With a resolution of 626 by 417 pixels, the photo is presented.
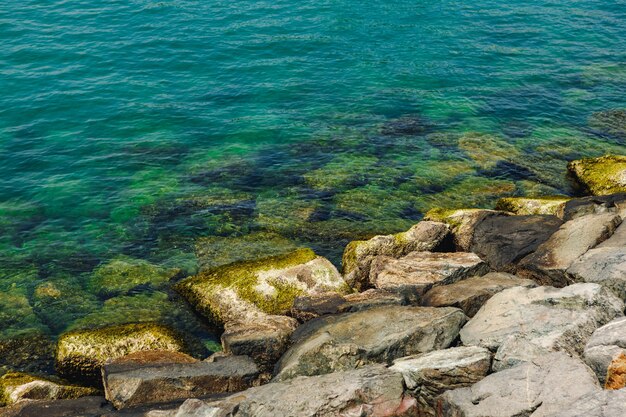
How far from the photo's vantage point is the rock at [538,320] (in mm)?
13773

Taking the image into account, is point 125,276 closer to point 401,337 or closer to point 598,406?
point 401,337

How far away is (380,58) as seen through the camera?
150 ft

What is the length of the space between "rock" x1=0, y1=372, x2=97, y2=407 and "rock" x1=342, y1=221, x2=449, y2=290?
9096mm

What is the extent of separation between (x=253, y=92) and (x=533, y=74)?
19.0 meters

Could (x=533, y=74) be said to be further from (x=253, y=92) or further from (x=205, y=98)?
(x=205, y=98)

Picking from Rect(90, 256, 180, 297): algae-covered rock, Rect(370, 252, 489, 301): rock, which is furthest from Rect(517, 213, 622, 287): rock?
Rect(90, 256, 180, 297): algae-covered rock

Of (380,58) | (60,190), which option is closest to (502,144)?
(380,58)

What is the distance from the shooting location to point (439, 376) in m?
13.6

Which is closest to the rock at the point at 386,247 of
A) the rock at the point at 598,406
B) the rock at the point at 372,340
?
the rock at the point at 372,340

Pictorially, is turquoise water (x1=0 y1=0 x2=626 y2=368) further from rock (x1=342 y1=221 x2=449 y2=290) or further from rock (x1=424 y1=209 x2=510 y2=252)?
rock (x1=424 y1=209 x2=510 y2=252)

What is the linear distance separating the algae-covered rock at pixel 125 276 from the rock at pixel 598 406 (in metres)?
15.3

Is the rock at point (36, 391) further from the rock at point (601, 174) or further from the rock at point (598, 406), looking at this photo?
the rock at point (601, 174)

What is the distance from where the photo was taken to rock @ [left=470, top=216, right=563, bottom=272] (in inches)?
824

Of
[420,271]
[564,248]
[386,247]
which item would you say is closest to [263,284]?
[386,247]
